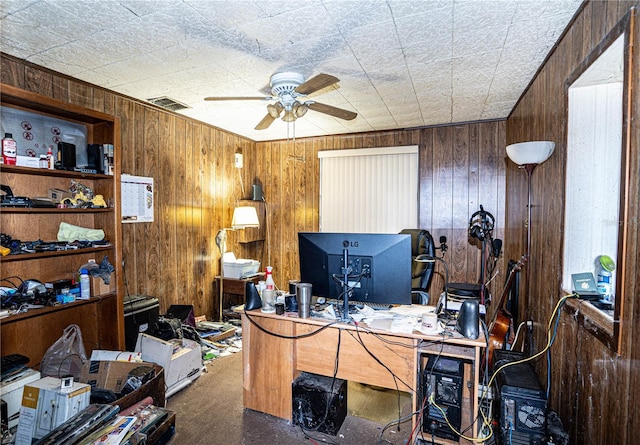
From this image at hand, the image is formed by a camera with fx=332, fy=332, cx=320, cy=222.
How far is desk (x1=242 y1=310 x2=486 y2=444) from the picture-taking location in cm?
191

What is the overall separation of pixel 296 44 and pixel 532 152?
1726mm

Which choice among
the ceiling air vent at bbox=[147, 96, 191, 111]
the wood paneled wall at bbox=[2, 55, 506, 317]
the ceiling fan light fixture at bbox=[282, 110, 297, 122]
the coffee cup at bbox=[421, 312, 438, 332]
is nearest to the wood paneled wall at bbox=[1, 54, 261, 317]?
the wood paneled wall at bbox=[2, 55, 506, 317]

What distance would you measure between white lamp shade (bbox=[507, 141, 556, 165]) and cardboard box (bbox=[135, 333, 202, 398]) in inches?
116

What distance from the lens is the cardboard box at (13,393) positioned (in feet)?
6.50

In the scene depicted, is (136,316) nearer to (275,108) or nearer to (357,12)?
(275,108)

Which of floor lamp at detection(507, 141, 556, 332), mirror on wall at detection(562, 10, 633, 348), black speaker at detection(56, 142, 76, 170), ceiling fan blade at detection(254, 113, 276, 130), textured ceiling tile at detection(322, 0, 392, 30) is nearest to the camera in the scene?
mirror on wall at detection(562, 10, 633, 348)

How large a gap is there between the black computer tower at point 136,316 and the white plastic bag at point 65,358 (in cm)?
41

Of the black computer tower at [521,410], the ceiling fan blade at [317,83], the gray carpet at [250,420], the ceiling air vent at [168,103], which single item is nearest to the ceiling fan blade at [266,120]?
the ceiling fan blade at [317,83]

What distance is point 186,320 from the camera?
3430 mm

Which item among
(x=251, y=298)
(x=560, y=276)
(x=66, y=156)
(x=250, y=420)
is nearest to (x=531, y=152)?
(x=560, y=276)

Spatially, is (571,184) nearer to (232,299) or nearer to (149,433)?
(149,433)

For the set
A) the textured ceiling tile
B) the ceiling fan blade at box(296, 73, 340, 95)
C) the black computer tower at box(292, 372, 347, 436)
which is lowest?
the black computer tower at box(292, 372, 347, 436)

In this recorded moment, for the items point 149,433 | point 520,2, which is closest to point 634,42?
point 520,2

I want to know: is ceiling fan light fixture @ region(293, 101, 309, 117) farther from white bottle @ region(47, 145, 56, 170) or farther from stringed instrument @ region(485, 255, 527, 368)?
stringed instrument @ region(485, 255, 527, 368)
